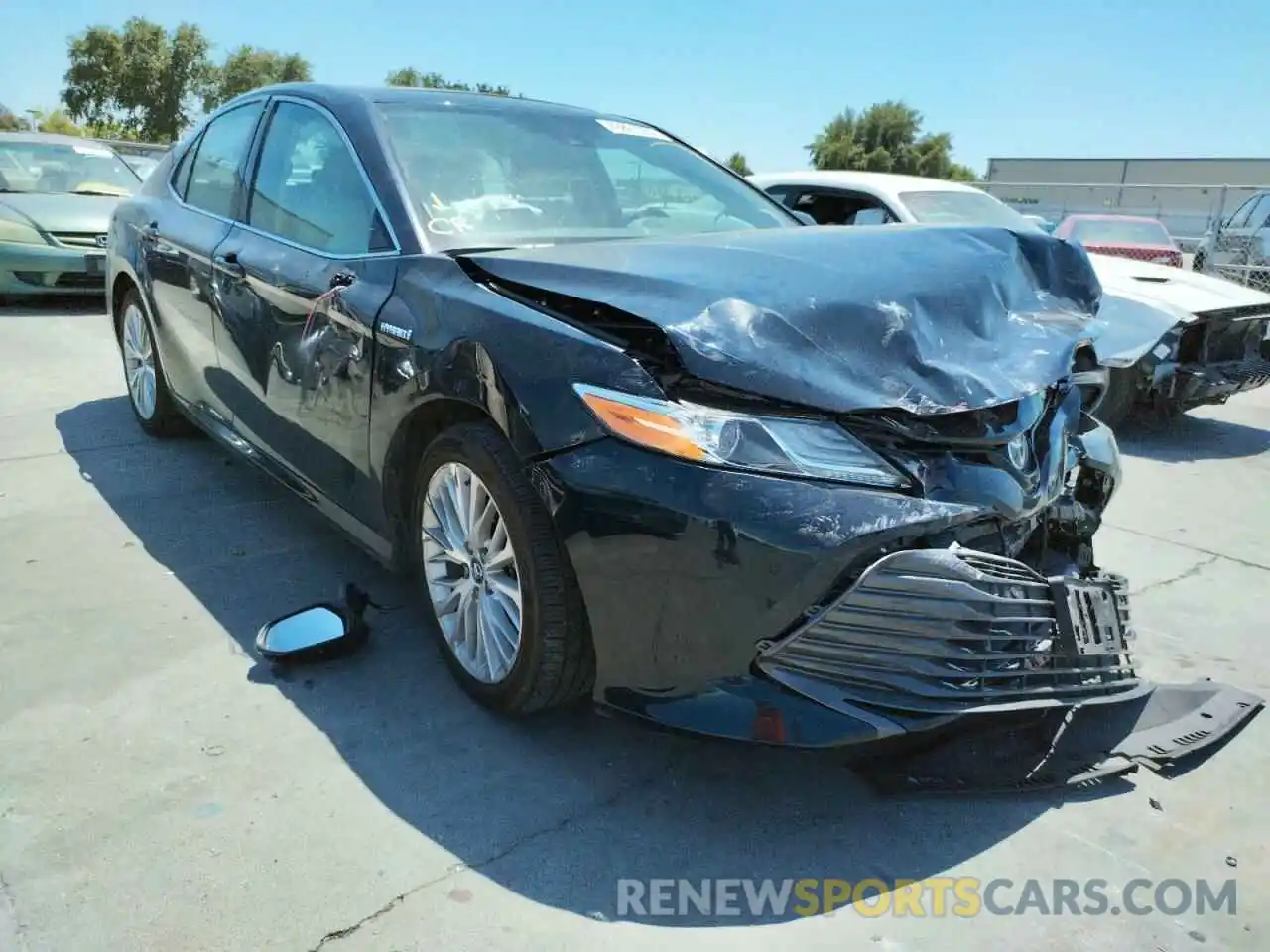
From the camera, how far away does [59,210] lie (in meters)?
9.39

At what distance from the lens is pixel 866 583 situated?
80.2 inches

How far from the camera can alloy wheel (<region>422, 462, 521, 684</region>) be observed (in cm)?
251

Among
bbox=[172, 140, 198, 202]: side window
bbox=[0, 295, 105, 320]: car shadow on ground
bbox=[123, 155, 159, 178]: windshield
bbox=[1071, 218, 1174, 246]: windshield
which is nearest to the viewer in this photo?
bbox=[172, 140, 198, 202]: side window

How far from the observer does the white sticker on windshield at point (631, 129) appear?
149 inches

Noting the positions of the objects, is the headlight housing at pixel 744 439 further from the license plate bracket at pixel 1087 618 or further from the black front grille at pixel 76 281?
the black front grille at pixel 76 281

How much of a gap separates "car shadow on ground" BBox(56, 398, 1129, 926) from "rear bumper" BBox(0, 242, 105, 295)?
24.1 feet

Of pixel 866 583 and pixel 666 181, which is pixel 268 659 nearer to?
pixel 866 583

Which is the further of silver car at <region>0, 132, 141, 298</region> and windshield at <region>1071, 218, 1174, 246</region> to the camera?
windshield at <region>1071, 218, 1174, 246</region>

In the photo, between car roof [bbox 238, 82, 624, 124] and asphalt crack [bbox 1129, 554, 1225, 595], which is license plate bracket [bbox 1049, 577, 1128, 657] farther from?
car roof [bbox 238, 82, 624, 124]

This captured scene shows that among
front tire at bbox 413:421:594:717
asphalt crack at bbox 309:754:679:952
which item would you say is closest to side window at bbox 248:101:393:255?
front tire at bbox 413:421:594:717

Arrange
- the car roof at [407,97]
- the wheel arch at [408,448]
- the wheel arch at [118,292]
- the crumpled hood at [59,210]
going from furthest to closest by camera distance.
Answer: the crumpled hood at [59,210] → the wheel arch at [118,292] → the car roof at [407,97] → the wheel arch at [408,448]

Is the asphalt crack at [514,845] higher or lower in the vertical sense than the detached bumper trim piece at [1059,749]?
lower

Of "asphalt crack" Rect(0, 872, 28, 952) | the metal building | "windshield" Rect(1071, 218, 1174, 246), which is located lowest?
"asphalt crack" Rect(0, 872, 28, 952)

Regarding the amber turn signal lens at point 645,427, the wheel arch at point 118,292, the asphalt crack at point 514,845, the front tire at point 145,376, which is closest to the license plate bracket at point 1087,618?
the amber turn signal lens at point 645,427
